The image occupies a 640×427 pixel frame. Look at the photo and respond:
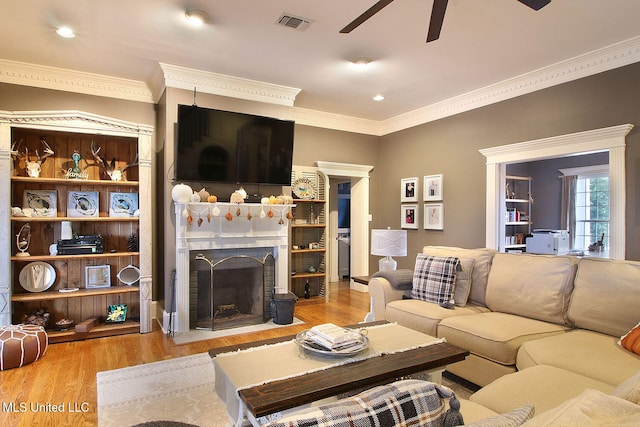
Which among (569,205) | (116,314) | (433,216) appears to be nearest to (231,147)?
(116,314)

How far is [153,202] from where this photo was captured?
14.9ft

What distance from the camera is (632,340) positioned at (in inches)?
82.3

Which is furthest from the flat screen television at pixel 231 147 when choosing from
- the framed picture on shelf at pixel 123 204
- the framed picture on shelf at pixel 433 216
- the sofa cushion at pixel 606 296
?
the sofa cushion at pixel 606 296

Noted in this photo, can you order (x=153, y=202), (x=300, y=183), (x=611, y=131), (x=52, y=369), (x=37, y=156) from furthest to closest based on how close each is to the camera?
(x=300, y=183) < (x=153, y=202) < (x=37, y=156) < (x=611, y=131) < (x=52, y=369)

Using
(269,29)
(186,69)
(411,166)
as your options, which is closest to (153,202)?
(186,69)

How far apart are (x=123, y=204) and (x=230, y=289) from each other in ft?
5.17

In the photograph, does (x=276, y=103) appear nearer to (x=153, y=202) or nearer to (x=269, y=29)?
(x=269, y=29)

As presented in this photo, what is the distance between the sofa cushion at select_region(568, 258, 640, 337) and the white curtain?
4261 mm

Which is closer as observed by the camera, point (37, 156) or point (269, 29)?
point (269, 29)

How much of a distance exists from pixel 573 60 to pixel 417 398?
4.15m

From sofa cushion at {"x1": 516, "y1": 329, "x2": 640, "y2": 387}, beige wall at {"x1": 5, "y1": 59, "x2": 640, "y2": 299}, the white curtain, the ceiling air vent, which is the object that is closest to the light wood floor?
beige wall at {"x1": 5, "y1": 59, "x2": 640, "y2": 299}

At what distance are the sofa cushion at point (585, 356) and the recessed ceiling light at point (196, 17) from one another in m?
3.27

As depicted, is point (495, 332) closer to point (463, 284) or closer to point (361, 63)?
point (463, 284)

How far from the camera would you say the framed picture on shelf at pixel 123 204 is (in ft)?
13.9
